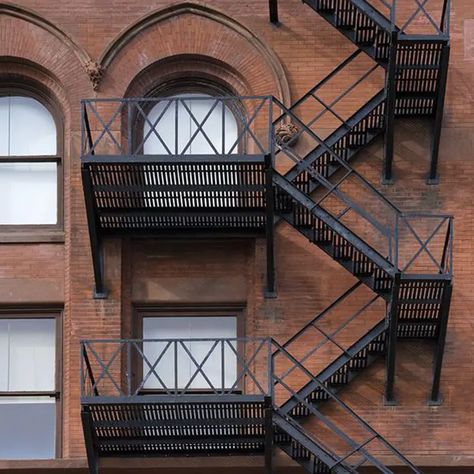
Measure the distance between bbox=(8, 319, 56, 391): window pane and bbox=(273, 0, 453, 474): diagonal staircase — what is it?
2.93 meters

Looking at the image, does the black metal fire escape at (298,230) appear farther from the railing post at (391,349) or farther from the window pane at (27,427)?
the window pane at (27,427)

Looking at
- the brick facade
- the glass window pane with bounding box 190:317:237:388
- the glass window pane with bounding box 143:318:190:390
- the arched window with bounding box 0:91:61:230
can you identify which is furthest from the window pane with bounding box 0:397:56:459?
the arched window with bounding box 0:91:61:230

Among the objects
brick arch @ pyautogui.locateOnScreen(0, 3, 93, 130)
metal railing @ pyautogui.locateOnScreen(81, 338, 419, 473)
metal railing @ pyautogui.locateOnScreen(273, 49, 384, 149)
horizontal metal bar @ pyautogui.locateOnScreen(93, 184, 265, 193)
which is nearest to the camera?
metal railing @ pyautogui.locateOnScreen(81, 338, 419, 473)

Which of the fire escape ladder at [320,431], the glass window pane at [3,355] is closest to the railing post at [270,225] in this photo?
the fire escape ladder at [320,431]

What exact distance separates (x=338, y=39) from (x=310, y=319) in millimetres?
3748

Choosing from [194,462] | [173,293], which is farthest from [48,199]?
[194,462]

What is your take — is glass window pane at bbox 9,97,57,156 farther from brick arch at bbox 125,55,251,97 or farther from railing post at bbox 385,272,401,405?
railing post at bbox 385,272,401,405

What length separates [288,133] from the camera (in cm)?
2967

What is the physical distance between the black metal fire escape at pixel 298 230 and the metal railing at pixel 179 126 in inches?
1.3

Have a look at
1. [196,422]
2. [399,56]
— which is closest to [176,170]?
[196,422]

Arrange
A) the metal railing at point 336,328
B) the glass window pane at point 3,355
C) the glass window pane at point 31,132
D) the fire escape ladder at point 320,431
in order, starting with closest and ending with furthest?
the fire escape ladder at point 320,431 → the metal railing at point 336,328 → the glass window pane at point 3,355 → the glass window pane at point 31,132

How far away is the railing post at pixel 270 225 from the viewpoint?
1104 inches

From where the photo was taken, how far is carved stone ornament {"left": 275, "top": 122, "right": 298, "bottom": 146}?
2964 centimetres

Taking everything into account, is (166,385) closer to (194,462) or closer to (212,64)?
(194,462)
